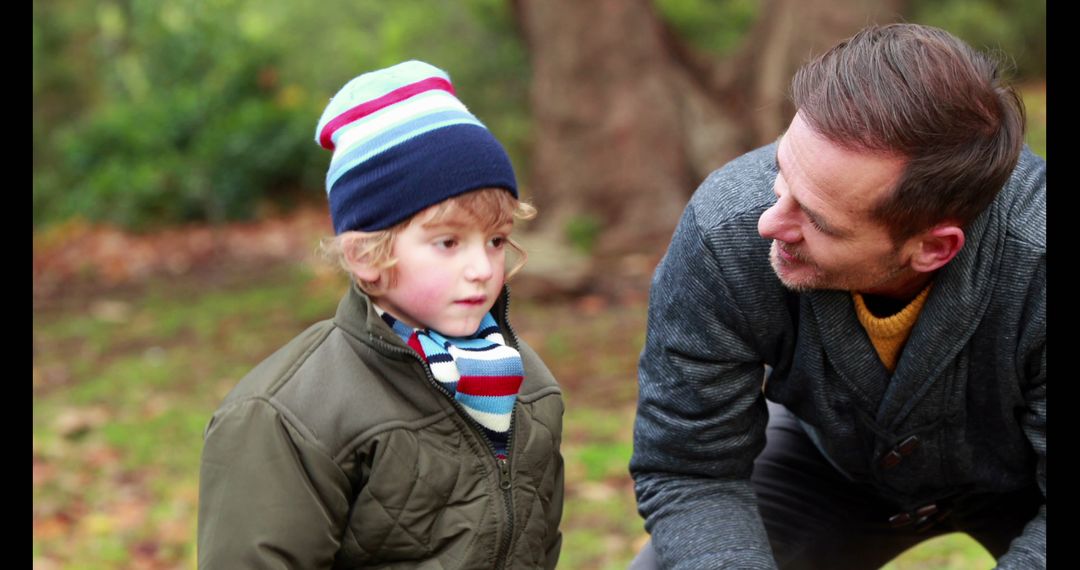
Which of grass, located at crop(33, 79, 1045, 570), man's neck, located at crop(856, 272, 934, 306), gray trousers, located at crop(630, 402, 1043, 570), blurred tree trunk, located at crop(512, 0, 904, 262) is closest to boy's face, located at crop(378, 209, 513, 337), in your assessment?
man's neck, located at crop(856, 272, 934, 306)

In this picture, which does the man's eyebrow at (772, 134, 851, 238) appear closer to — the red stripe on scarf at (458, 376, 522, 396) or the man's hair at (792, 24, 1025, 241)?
the man's hair at (792, 24, 1025, 241)

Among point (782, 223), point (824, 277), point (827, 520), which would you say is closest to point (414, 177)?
point (782, 223)

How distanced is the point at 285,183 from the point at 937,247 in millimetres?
10327

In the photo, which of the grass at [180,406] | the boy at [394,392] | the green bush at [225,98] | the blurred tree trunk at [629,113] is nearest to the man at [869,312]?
the boy at [394,392]

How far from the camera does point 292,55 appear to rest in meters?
13.1

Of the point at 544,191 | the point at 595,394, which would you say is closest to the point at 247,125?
the point at 544,191

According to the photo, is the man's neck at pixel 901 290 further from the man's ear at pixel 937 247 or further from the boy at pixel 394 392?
the boy at pixel 394 392

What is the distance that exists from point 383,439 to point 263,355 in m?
4.98

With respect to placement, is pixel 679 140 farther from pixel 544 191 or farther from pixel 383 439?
pixel 383 439

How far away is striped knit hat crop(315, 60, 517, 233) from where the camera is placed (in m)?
2.18

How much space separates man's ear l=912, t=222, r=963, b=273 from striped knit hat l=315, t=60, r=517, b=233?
79cm

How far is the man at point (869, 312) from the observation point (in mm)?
2275

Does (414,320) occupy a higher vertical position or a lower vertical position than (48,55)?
lower
